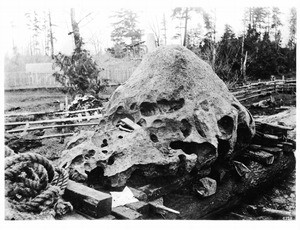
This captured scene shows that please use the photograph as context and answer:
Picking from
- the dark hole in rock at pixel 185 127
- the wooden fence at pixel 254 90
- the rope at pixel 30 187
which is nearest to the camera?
the rope at pixel 30 187

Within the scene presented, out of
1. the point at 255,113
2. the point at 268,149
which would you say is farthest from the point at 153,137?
the point at 255,113

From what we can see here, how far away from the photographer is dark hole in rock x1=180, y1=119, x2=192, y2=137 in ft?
12.2

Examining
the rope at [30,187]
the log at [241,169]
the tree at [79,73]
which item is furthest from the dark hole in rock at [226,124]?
the tree at [79,73]

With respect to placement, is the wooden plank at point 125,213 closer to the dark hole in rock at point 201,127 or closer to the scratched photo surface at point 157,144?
the scratched photo surface at point 157,144

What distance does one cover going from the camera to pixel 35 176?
2.58 meters

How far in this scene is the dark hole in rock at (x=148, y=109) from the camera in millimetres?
3898

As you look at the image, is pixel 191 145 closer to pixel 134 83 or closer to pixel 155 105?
pixel 155 105

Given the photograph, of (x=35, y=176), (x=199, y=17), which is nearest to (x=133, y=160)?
(x=35, y=176)

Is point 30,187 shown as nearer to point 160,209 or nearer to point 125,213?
point 125,213

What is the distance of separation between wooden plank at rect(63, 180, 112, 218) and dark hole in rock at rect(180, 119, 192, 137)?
1.34m

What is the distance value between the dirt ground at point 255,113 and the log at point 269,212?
2.7 inches

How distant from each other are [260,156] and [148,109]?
1.99 meters

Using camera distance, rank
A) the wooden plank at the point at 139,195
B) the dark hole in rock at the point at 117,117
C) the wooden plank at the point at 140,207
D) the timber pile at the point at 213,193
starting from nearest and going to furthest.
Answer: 1. the timber pile at the point at 213,193
2. the wooden plank at the point at 140,207
3. the wooden plank at the point at 139,195
4. the dark hole in rock at the point at 117,117

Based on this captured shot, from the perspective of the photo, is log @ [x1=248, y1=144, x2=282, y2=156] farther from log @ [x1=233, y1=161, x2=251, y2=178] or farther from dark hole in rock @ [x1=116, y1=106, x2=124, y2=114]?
dark hole in rock @ [x1=116, y1=106, x2=124, y2=114]
